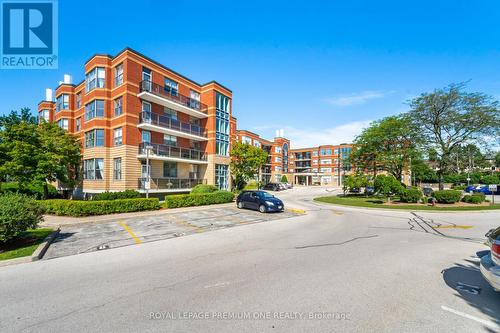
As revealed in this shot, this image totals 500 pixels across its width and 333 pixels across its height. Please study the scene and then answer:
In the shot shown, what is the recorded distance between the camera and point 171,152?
1008 inches

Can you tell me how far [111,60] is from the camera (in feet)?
77.4

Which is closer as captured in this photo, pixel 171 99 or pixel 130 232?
pixel 130 232

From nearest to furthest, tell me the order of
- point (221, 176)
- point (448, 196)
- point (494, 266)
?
point (494, 266) < point (448, 196) < point (221, 176)

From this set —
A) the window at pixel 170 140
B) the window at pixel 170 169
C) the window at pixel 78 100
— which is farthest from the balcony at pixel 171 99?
the window at pixel 78 100

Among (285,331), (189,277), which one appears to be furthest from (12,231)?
(285,331)

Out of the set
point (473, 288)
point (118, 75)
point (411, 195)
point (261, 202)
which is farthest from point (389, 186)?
point (118, 75)

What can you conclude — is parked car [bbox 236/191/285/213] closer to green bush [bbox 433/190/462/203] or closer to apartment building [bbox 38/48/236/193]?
apartment building [bbox 38/48/236/193]

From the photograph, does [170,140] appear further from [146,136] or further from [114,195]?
[114,195]

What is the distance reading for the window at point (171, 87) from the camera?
26.3 meters

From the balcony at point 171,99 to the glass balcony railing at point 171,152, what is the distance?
4.87 m

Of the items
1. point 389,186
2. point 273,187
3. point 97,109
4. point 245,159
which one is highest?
point 97,109

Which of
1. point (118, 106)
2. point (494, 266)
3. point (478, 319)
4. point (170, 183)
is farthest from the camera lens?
point (170, 183)

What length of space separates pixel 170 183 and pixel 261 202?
40.8ft

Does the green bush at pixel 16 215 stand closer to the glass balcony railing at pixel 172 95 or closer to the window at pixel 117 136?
the window at pixel 117 136
